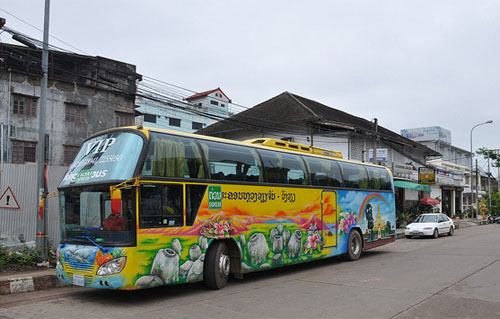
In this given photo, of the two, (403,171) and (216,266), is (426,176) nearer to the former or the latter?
(403,171)

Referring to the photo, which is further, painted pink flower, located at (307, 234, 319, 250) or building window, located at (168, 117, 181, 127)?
building window, located at (168, 117, 181, 127)

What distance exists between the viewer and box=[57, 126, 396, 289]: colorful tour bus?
7.38 meters

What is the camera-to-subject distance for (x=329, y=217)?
496 inches

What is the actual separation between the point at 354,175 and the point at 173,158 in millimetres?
7584

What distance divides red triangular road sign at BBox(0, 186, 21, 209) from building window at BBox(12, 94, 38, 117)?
20848 millimetres

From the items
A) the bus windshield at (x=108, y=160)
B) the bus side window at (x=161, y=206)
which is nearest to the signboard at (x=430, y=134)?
the bus side window at (x=161, y=206)

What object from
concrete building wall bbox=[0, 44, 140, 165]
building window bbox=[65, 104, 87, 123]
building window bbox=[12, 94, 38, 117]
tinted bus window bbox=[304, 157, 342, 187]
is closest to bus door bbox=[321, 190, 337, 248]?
tinted bus window bbox=[304, 157, 342, 187]

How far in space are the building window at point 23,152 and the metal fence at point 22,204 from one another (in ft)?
66.0

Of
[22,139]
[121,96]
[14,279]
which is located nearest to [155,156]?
[14,279]

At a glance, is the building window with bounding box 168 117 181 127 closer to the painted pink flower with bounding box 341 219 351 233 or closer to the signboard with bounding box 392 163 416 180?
the signboard with bounding box 392 163 416 180

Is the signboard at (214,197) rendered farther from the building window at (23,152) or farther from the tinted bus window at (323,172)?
the building window at (23,152)

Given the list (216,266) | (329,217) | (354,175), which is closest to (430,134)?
(354,175)

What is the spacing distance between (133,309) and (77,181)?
8.66ft

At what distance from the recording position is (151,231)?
7.62 m
